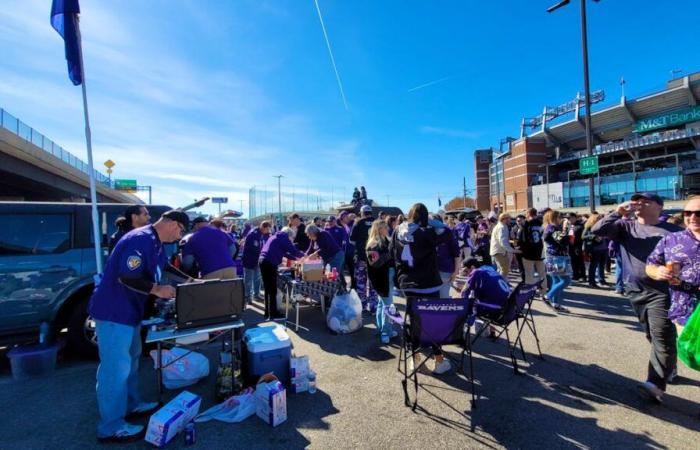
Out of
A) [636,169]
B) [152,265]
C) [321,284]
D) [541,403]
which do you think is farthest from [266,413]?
[636,169]

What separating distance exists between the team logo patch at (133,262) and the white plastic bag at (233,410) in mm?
1448

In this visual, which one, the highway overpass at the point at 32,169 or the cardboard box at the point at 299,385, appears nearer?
the cardboard box at the point at 299,385

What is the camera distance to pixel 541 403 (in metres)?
3.18

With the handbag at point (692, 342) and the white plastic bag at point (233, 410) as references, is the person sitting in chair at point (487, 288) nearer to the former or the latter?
the handbag at point (692, 342)

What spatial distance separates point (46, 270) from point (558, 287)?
7.68m

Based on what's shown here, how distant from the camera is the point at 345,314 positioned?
5211 millimetres

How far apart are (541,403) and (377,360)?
177 cm

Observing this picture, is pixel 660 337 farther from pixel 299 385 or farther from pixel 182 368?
pixel 182 368

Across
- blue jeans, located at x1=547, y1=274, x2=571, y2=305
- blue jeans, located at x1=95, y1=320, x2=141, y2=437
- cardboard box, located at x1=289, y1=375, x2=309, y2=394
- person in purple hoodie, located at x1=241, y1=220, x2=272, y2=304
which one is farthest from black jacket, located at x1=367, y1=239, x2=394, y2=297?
blue jeans, located at x1=547, y1=274, x2=571, y2=305

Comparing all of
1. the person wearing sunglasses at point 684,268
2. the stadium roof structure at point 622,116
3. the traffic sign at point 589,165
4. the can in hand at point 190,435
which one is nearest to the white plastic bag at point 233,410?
the can in hand at point 190,435

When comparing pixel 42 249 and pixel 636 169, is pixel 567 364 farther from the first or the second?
pixel 636 169

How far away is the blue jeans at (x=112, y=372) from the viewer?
2658mm

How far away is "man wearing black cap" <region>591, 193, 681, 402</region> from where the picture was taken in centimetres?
304

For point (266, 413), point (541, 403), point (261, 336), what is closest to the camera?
point (266, 413)
